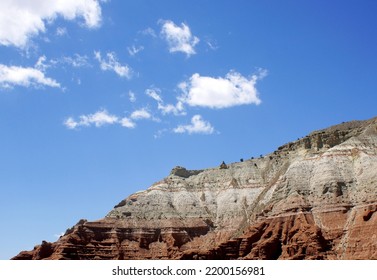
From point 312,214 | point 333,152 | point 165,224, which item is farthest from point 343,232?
point 165,224

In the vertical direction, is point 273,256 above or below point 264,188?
below

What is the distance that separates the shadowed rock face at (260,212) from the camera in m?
101

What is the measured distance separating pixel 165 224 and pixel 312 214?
35887mm

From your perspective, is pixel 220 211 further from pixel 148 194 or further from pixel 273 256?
pixel 273 256

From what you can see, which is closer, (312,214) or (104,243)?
(312,214)

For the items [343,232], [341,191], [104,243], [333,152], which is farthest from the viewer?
[104,243]

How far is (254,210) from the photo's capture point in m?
122

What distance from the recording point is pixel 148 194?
141m

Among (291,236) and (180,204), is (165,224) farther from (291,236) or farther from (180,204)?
(291,236)

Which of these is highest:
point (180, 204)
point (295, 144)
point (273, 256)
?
point (295, 144)

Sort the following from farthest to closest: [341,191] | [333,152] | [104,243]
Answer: [104,243] → [333,152] → [341,191]

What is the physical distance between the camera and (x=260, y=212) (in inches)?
4609

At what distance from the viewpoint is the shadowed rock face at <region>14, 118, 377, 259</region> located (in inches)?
3974

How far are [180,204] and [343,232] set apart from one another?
45697 millimetres
